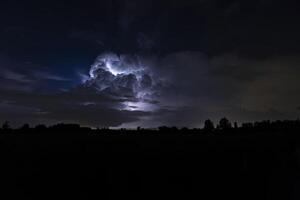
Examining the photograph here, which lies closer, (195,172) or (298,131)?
(195,172)

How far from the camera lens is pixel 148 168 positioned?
1675cm

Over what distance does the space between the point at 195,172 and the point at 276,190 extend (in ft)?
18.0

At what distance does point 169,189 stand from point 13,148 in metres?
8.41

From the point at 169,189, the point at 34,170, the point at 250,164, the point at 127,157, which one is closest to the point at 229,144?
the point at 250,164

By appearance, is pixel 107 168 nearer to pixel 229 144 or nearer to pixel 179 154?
pixel 179 154

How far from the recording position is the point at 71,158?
15.9m

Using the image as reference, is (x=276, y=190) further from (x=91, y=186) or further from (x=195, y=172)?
(x=91, y=186)

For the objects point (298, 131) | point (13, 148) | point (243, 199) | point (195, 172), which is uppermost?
point (298, 131)

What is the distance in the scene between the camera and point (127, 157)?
17.0 meters

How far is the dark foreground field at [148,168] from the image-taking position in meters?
15.0

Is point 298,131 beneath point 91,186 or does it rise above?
above

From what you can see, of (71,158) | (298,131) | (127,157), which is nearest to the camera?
(71,158)

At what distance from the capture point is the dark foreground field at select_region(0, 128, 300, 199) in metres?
15.0

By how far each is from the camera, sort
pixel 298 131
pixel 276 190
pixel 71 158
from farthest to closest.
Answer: pixel 298 131 < pixel 276 190 < pixel 71 158
